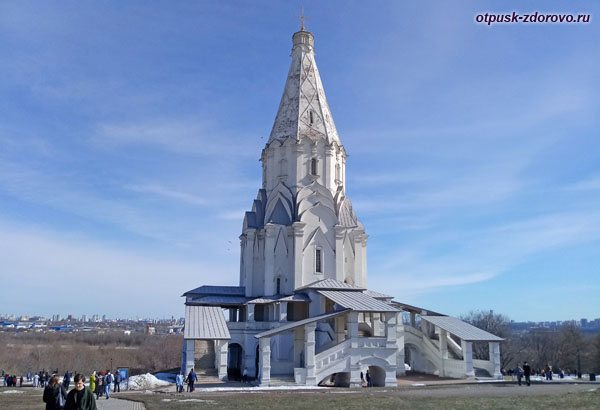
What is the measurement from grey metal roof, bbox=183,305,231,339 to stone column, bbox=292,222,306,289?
18.7 ft

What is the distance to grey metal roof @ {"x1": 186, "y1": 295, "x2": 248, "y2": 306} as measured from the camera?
34.0 meters

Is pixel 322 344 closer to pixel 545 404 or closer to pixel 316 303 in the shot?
pixel 316 303

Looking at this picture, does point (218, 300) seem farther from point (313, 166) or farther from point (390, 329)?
point (390, 329)

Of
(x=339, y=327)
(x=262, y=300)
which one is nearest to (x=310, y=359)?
(x=339, y=327)

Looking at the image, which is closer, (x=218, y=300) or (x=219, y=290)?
(x=218, y=300)

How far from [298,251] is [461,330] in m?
10.5

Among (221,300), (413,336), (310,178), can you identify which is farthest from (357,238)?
(221,300)

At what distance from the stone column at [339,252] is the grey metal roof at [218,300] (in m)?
6.07

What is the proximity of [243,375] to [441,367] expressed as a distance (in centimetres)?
1094

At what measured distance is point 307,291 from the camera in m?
31.9

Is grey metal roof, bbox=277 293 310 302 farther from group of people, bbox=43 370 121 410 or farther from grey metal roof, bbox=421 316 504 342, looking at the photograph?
group of people, bbox=43 370 121 410

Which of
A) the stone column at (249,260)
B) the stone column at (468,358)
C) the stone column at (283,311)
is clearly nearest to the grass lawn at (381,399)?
the stone column at (468,358)

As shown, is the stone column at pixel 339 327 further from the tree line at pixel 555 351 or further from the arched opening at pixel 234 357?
the tree line at pixel 555 351

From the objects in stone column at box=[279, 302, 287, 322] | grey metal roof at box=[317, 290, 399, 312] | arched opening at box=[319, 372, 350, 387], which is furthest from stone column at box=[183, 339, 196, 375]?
grey metal roof at box=[317, 290, 399, 312]
